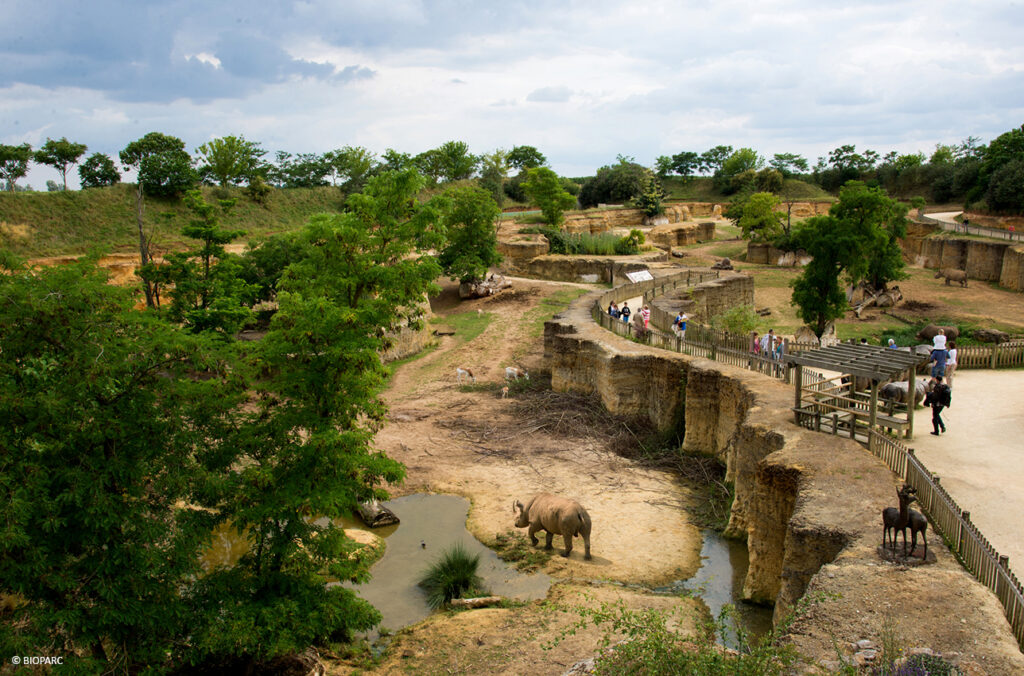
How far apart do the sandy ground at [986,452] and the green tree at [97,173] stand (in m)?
61.0

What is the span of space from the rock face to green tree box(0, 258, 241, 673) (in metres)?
8.07

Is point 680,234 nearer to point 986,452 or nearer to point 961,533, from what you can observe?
point 986,452

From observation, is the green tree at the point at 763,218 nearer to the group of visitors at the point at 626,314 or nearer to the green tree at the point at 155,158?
the group of visitors at the point at 626,314

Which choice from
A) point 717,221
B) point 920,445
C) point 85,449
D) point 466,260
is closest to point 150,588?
Result: point 85,449

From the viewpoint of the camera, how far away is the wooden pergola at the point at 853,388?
46.1 feet

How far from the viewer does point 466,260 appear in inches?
1615

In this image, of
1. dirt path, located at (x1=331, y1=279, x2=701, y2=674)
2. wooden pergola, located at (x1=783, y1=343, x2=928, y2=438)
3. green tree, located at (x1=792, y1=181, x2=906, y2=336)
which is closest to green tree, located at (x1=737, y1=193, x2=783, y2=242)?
green tree, located at (x1=792, y1=181, x2=906, y2=336)

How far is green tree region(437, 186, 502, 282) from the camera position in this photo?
4166 cm

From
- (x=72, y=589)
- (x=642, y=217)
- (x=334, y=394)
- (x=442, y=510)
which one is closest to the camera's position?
(x=72, y=589)

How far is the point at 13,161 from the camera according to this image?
56.0 m

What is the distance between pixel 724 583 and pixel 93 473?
39.1ft

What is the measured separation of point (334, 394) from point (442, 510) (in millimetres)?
7912

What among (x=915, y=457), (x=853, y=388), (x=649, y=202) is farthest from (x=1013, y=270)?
(x=915, y=457)

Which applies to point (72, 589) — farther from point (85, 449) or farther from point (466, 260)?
point (466, 260)
